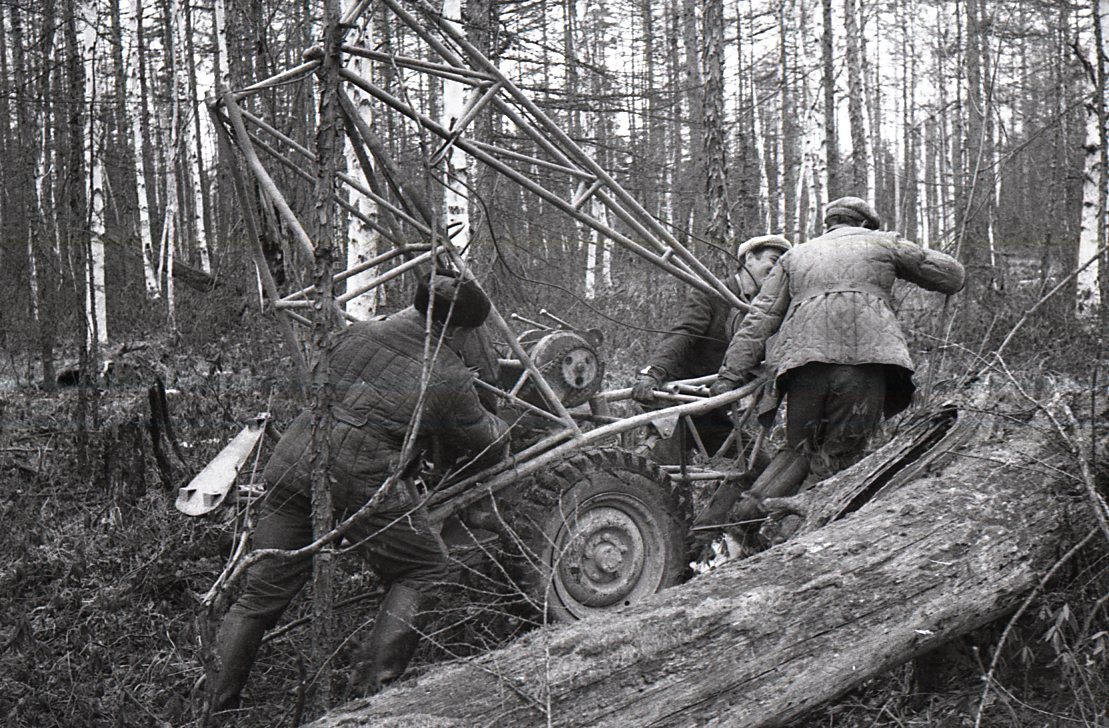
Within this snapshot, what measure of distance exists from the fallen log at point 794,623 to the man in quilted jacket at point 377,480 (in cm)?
117

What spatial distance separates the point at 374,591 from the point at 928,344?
254 inches

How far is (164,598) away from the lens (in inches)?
191

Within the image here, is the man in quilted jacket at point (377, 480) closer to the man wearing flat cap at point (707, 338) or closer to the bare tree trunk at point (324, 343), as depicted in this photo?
the bare tree trunk at point (324, 343)

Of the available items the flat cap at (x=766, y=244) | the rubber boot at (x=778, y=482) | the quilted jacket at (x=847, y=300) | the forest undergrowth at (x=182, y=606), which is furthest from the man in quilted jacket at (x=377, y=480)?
the flat cap at (x=766, y=244)

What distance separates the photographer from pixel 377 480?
12.6ft

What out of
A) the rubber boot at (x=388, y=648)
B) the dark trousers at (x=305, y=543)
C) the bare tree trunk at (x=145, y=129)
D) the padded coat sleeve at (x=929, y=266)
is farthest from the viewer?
the bare tree trunk at (x=145, y=129)

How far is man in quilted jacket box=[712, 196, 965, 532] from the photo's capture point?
465cm

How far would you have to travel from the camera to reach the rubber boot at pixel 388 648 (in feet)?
12.4

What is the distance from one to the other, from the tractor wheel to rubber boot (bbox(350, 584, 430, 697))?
69 centimetres

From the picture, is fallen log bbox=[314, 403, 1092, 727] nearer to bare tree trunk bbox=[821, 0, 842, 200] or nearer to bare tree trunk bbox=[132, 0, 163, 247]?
bare tree trunk bbox=[821, 0, 842, 200]

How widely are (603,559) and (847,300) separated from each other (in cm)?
167

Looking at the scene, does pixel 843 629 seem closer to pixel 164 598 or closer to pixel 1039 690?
pixel 1039 690

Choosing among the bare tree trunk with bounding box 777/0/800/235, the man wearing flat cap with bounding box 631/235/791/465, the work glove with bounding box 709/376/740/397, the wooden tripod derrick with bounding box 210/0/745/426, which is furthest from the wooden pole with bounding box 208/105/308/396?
the bare tree trunk with bounding box 777/0/800/235

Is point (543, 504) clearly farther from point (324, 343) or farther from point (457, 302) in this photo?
point (324, 343)
